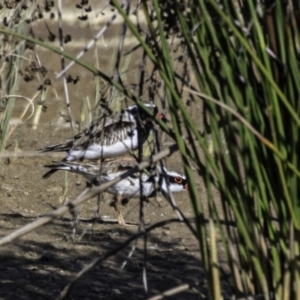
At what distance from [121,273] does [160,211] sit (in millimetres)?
2355

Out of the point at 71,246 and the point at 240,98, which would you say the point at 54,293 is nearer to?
the point at 71,246

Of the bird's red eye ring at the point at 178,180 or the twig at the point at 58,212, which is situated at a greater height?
the bird's red eye ring at the point at 178,180

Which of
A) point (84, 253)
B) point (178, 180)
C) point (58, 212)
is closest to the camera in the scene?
point (58, 212)

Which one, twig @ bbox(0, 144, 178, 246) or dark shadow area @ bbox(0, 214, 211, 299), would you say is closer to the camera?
twig @ bbox(0, 144, 178, 246)

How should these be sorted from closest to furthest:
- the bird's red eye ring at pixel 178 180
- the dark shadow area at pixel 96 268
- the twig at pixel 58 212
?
the twig at pixel 58 212
the dark shadow area at pixel 96 268
the bird's red eye ring at pixel 178 180

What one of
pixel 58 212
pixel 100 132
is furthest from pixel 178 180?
pixel 58 212

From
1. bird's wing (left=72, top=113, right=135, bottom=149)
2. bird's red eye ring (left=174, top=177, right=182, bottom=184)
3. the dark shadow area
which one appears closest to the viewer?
bird's wing (left=72, top=113, right=135, bottom=149)

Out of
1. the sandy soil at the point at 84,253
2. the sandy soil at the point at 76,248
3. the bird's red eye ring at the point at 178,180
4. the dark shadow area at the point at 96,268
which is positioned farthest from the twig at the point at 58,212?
the bird's red eye ring at the point at 178,180

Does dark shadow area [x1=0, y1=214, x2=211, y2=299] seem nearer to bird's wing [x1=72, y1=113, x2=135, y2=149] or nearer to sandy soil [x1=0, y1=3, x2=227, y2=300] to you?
sandy soil [x1=0, y1=3, x2=227, y2=300]

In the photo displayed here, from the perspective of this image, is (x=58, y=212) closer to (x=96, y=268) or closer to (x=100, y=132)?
(x=100, y=132)

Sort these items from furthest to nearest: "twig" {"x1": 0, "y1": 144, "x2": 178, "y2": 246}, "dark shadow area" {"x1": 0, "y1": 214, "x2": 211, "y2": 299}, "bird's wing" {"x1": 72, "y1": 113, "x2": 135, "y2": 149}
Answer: "dark shadow area" {"x1": 0, "y1": 214, "x2": 211, "y2": 299}
"bird's wing" {"x1": 72, "y1": 113, "x2": 135, "y2": 149}
"twig" {"x1": 0, "y1": 144, "x2": 178, "y2": 246}

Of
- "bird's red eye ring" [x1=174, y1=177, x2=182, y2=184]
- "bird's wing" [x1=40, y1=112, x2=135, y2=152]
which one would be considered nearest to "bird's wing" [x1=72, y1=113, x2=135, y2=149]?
"bird's wing" [x1=40, y1=112, x2=135, y2=152]

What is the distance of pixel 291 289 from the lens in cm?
246

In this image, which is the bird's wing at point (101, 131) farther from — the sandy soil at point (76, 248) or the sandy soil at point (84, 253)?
the sandy soil at point (84, 253)
